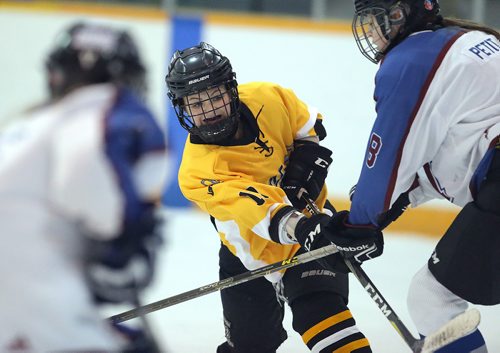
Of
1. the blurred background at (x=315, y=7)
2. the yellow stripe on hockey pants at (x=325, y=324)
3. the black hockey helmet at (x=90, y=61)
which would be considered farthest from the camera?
the blurred background at (x=315, y=7)

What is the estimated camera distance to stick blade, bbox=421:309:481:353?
1.99 meters

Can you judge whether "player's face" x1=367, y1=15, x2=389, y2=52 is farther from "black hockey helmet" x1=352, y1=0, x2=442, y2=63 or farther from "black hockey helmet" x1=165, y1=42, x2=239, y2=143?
"black hockey helmet" x1=165, y1=42, x2=239, y2=143

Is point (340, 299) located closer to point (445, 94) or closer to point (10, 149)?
point (445, 94)

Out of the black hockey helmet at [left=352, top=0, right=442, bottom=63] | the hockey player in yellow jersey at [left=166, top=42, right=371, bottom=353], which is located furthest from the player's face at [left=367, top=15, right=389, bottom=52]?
the hockey player in yellow jersey at [left=166, top=42, right=371, bottom=353]

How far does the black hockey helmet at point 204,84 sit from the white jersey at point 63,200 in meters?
1.02

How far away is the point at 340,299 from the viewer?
245 centimetres

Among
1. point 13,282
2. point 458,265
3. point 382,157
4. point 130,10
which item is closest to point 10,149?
point 13,282

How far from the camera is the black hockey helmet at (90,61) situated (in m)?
1.42

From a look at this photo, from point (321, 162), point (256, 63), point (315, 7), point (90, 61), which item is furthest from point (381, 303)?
point (315, 7)

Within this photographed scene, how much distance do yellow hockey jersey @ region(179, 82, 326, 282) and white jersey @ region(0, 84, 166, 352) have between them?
98 centimetres

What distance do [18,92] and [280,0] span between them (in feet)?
5.45

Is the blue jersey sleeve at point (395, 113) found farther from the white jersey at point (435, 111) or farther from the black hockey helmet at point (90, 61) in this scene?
the black hockey helmet at point (90, 61)

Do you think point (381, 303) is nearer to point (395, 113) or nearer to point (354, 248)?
point (354, 248)

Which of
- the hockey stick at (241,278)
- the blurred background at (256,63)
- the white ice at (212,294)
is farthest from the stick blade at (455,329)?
the blurred background at (256,63)
